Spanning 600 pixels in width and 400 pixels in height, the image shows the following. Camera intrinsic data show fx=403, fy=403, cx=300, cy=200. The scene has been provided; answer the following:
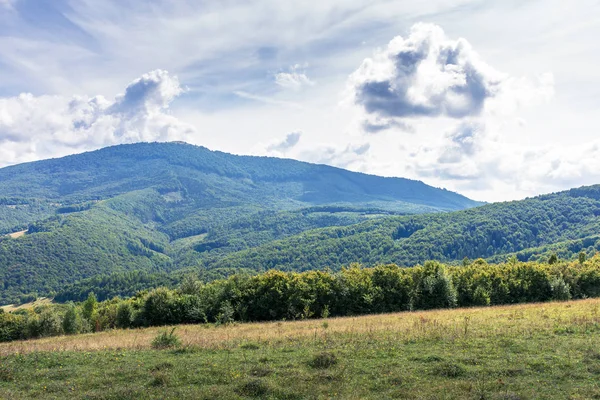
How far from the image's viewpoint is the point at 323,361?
19.2 meters

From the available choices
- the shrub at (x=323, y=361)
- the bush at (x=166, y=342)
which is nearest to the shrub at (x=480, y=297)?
the shrub at (x=323, y=361)

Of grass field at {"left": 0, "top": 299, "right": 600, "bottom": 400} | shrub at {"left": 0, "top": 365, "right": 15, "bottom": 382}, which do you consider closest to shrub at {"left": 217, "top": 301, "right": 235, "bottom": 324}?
grass field at {"left": 0, "top": 299, "right": 600, "bottom": 400}

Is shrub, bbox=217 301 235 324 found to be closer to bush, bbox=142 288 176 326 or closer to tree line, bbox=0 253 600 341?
tree line, bbox=0 253 600 341

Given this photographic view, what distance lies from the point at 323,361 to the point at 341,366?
0.92 meters

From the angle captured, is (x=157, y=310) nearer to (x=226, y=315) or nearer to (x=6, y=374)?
(x=226, y=315)

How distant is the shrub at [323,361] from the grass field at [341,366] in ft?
0.16

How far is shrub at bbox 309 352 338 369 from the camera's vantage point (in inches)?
750

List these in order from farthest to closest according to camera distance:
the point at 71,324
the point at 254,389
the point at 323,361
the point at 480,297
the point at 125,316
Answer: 1. the point at 71,324
2. the point at 480,297
3. the point at 125,316
4. the point at 323,361
5. the point at 254,389

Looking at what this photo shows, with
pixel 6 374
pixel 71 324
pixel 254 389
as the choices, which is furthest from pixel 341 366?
pixel 71 324

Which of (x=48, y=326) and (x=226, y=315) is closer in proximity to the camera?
(x=226, y=315)

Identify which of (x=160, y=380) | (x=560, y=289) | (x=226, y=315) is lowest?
(x=226, y=315)

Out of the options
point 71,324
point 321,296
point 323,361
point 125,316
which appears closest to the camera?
point 323,361

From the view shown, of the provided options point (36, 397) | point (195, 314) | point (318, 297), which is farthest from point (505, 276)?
point (36, 397)

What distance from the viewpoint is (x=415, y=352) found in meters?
20.9
